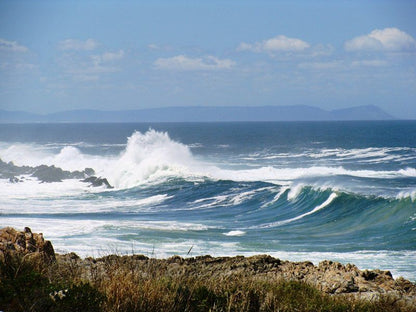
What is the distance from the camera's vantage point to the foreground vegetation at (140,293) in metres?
5.37

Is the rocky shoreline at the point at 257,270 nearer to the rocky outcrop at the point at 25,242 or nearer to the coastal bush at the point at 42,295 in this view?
the rocky outcrop at the point at 25,242

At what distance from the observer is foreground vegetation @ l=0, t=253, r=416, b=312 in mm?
5367

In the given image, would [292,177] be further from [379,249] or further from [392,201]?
[379,249]

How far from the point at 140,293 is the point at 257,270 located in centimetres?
495

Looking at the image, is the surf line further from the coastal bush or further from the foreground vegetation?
the coastal bush

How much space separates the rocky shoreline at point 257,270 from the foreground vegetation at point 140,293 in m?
0.22

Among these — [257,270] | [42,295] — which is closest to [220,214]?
[257,270]

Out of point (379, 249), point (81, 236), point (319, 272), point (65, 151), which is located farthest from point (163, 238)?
point (65, 151)

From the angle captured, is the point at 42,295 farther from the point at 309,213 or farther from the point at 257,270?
the point at 309,213

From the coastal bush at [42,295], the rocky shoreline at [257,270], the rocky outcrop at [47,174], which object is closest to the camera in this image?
the coastal bush at [42,295]

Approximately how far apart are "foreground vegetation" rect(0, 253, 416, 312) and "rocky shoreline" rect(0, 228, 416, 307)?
0.22m

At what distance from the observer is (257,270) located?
33.5 feet

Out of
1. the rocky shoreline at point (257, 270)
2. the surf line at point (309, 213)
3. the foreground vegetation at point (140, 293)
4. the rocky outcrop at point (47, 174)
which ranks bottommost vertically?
the rocky outcrop at point (47, 174)

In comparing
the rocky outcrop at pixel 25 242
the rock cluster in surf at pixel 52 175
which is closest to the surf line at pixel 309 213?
the rocky outcrop at pixel 25 242
